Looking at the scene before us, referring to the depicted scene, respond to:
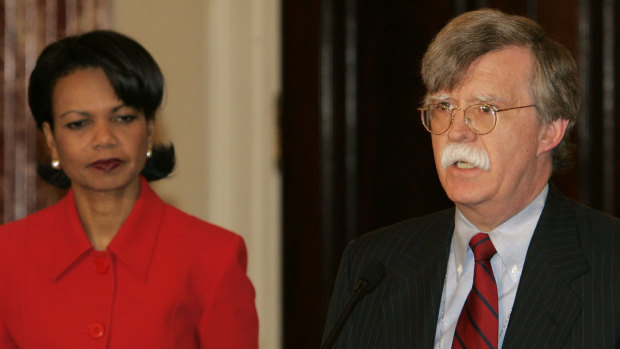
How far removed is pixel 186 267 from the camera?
2938 millimetres

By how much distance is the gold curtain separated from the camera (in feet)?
12.5

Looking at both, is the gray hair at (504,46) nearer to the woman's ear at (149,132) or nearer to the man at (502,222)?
the man at (502,222)

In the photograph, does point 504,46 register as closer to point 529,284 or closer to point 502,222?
point 502,222

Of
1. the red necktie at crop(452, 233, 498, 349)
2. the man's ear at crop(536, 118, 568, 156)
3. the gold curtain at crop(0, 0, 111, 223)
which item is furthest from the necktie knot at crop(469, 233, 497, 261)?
the gold curtain at crop(0, 0, 111, 223)

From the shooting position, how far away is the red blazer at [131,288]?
9.44 ft

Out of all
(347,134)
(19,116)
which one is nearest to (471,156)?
(347,134)

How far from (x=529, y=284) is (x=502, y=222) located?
0.58ft

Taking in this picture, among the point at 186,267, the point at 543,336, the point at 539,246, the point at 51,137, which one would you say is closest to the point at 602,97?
the point at 539,246

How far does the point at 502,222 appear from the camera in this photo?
8.41ft

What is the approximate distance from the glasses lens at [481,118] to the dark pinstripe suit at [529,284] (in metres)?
0.26

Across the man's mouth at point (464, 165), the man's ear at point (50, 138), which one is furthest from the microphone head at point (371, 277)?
the man's ear at point (50, 138)

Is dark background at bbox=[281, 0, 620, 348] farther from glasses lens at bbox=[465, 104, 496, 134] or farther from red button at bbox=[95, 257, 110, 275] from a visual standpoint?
glasses lens at bbox=[465, 104, 496, 134]

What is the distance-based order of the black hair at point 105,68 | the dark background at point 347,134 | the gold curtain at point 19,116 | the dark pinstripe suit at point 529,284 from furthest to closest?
the dark background at point 347,134 → the gold curtain at point 19,116 → the black hair at point 105,68 → the dark pinstripe suit at point 529,284

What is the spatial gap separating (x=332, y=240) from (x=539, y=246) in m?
1.69
